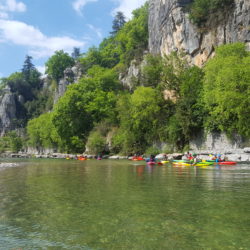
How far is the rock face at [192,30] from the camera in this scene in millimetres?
38094

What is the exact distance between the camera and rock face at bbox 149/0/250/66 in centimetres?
3809

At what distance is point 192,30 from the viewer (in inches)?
1812

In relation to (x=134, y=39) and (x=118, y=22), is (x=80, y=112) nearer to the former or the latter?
(x=134, y=39)

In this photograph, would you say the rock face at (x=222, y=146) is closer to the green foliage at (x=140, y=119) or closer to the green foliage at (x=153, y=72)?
the green foliage at (x=140, y=119)

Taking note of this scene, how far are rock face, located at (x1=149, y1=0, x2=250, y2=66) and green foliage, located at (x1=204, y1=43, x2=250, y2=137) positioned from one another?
4482mm

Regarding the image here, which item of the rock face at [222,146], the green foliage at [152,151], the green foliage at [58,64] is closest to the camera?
the rock face at [222,146]

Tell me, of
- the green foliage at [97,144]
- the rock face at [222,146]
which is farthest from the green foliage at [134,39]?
the rock face at [222,146]

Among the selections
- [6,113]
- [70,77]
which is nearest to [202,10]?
[70,77]

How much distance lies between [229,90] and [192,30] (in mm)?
17864

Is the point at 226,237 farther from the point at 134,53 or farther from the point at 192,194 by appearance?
the point at 134,53

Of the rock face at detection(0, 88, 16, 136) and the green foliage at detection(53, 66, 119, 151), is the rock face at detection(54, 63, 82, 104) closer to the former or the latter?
the rock face at detection(0, 88, 16, 136)

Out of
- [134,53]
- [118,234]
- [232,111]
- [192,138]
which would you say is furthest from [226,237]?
[134,53]

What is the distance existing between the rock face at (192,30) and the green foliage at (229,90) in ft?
14.7

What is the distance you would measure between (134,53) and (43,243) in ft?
210
